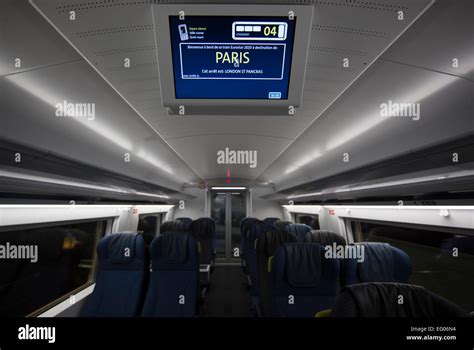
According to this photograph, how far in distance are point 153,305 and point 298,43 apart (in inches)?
157

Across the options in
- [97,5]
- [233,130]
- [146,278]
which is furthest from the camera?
[146,278]

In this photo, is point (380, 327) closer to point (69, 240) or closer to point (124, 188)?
point (124, 188)

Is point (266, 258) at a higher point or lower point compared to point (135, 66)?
lower

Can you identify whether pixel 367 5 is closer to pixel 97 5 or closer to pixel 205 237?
pixel 97 5

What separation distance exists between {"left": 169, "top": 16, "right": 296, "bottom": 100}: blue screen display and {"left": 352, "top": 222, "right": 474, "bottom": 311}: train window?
3179mm

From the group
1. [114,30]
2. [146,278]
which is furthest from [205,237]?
[114,30]

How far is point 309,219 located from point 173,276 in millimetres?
6341

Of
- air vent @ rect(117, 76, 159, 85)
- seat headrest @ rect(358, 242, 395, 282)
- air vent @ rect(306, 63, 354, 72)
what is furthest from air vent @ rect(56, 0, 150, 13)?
seat headrest @ rect(358, 242, 395, 282)

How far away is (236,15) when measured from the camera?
1.32 metres

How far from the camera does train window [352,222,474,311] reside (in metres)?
3.29

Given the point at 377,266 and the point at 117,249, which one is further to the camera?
the point at 117,249

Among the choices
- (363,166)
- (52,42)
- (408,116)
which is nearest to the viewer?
(52,42)

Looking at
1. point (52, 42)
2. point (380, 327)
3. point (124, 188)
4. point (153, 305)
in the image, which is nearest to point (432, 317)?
point (380, 327)

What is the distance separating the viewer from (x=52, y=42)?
1350mm
